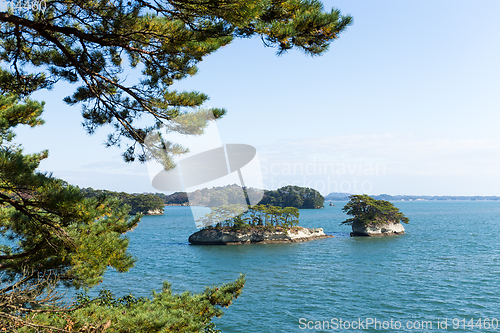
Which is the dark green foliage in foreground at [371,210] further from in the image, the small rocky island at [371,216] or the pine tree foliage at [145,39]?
the pine tree foliage at [145,39]

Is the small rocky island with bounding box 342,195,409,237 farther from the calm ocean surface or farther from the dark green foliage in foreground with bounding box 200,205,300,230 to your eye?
the dark green foliage in foreground with bounding box 200,205,300,230

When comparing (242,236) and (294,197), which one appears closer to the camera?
(242,236)

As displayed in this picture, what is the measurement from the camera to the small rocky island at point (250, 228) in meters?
38.6

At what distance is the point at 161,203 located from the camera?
104 m

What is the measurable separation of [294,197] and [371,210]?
69.8m

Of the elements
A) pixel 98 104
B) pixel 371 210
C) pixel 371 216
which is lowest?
pixel 371 216

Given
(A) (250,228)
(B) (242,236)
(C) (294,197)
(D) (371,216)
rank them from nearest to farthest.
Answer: (B) (242,236)
(A) (250,228)
(D) (371,216)
(C) (294,197)

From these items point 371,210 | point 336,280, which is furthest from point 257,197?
point 336,280

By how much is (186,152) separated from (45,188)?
3.84 m

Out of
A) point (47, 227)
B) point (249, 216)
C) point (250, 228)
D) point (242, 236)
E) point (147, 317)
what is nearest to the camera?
point (47, 227)

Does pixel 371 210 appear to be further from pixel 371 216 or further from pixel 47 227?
pixel 47 227

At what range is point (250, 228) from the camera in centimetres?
3897

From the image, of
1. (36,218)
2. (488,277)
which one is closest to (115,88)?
(36,218)

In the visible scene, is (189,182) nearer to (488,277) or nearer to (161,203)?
(488,277)
